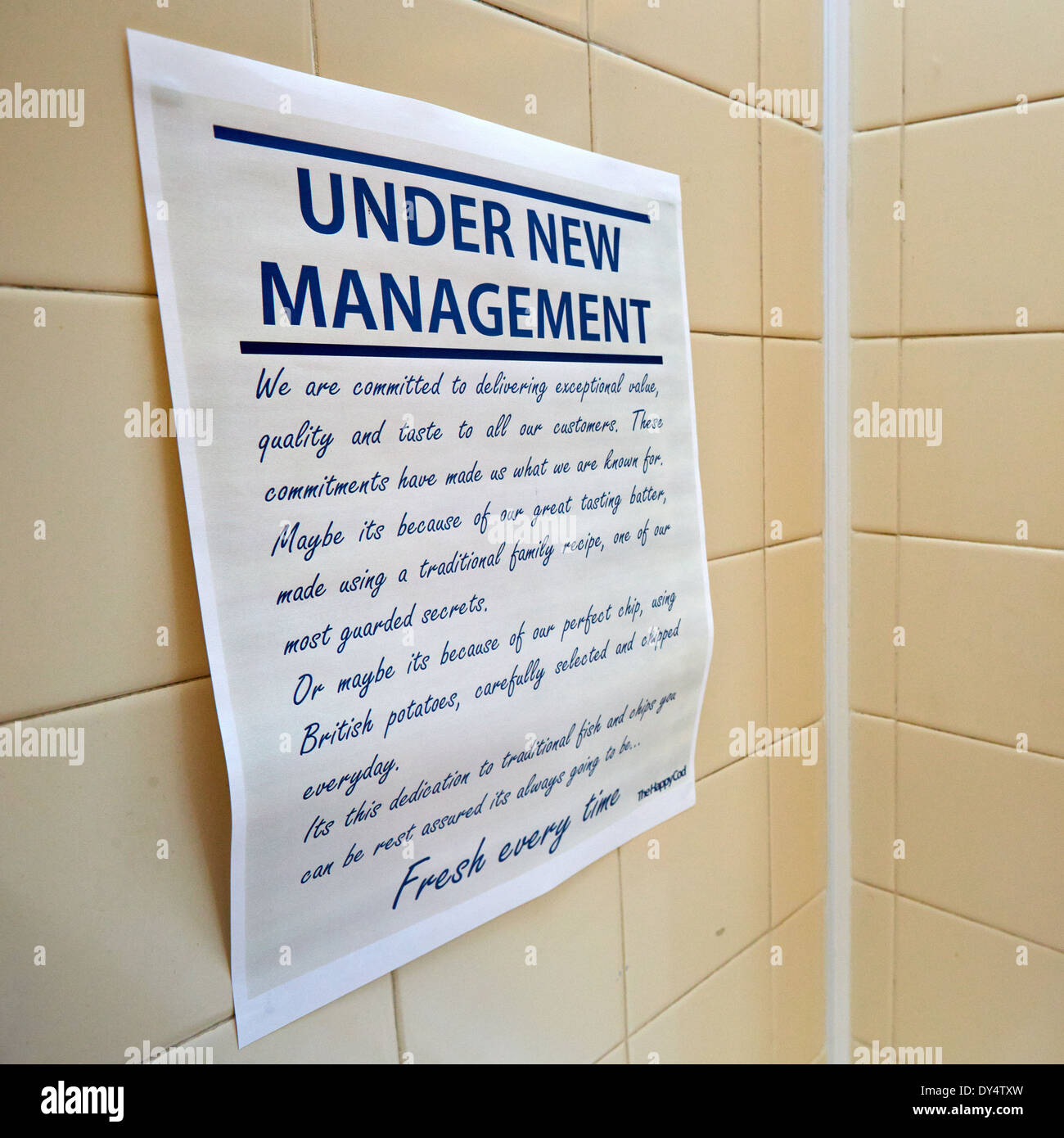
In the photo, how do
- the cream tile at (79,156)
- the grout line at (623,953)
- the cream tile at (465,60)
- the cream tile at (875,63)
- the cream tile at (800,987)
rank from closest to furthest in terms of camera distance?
1. the cream tile at (79,156)
2. the cream tile at (465,60)
3. the grout line at (623,953)
4. the cream tile at (875,63)
5. the cream tile at (800,987)

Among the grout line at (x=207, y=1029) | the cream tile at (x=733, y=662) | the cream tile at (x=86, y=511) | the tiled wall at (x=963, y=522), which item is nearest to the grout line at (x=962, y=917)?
the tiled wall at (x=963, y=522)

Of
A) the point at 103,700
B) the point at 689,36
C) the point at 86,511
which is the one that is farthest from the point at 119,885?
the point at 689,36

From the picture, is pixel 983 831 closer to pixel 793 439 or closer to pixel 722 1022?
pixel 722 1022

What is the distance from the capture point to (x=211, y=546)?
0.45 m

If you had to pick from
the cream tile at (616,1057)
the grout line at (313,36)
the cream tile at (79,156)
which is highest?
the grout line at (313,36)

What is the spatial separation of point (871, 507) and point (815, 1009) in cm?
66

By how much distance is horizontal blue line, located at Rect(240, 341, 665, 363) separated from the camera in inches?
18.1

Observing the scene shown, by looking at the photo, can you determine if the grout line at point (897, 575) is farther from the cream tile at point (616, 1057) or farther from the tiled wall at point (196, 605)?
the cream tile at point (616, 1057)

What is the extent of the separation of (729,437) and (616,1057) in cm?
61

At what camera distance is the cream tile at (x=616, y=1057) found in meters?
0.75

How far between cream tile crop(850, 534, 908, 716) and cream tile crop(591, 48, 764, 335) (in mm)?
310

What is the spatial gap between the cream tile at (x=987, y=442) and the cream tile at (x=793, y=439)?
0.09m

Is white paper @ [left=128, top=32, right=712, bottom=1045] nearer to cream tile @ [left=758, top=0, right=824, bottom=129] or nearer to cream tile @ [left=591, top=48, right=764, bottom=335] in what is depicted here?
cream tile @ [left=591, top=48, right=764, bottom=335]

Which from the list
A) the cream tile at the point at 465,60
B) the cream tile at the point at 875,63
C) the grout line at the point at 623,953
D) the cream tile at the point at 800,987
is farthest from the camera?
the cream tile at the point at 800,987
